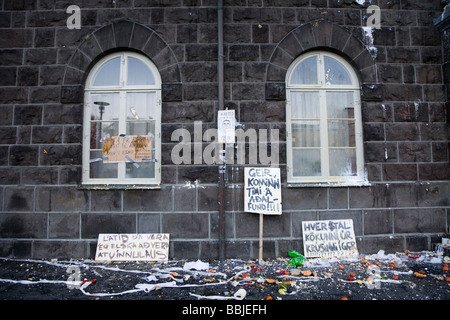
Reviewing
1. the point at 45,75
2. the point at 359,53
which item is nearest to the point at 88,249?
the point at 45,75

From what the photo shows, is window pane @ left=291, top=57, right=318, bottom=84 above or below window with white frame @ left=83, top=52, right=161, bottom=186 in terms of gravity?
above

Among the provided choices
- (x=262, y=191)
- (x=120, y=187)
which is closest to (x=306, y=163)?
(x=262, y=191)

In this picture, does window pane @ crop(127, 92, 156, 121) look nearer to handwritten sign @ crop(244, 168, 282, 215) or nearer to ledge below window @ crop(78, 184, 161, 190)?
ledge below window @ crop(78, 184, 161, 190)

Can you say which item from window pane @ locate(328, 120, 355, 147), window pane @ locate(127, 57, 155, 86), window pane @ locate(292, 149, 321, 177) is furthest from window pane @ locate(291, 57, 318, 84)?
window pane @ locate(127, 57, 155, 86)

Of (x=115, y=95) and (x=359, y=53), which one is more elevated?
(x=359, y=53)

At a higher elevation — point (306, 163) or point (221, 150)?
point (221, 150)

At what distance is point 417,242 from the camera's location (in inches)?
185

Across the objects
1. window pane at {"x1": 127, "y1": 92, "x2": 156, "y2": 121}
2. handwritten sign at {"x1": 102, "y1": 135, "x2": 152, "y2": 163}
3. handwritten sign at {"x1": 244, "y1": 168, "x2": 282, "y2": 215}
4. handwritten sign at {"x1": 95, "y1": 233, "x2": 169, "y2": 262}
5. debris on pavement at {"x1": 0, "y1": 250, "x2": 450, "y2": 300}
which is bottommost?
debris on pavement at {"x1": 0, "y1": 250, "x2": 450, "y2": 300}

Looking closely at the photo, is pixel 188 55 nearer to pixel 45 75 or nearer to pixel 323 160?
pixel 45 75

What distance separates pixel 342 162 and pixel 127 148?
3.93m

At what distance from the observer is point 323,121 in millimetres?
4902

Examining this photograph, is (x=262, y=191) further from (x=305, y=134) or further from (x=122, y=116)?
(x=122, y=116)

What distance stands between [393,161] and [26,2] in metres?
7.33

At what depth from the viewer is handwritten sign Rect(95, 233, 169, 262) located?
444 centimetres
